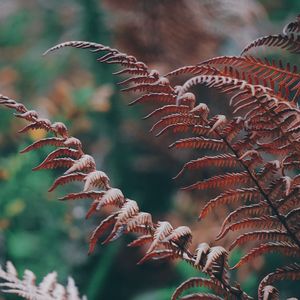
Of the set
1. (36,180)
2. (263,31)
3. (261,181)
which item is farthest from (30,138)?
(263,31)

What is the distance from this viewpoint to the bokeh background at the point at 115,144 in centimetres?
205

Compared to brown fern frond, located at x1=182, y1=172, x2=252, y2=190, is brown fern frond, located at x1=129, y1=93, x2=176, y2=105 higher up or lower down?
higher up

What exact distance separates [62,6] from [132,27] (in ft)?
2.72

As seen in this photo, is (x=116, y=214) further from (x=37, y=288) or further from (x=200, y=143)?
(x=37, y=288)

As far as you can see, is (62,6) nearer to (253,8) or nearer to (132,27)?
(132,27)

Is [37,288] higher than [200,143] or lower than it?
lower

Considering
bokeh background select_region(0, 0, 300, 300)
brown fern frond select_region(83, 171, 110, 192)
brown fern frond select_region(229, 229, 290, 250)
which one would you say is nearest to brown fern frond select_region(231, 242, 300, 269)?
brown fern frond select_region(229, 229, 290, 250)

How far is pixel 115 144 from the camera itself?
279 cm

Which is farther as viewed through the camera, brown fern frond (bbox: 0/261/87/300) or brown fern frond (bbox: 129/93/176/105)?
brown fern frond (bbox: 0/261/87/300)

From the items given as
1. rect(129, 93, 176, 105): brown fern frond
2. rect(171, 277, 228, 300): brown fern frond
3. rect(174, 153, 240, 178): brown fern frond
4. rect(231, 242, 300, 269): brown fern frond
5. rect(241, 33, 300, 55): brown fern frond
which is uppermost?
rect(241, 33, 300, 55): brown fern frond

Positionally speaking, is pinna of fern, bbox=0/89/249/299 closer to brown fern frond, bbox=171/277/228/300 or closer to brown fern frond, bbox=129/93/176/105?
brown fern frond, bbox=171/277/228/300

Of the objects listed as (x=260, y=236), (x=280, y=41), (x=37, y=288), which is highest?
(x=280, y=41)

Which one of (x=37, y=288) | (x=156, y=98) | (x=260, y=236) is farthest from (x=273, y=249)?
(x=37, y=288)

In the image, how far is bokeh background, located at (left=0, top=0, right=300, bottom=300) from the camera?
2047 mm
